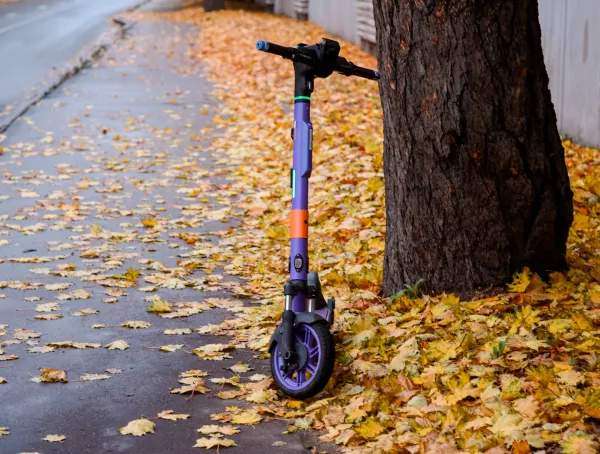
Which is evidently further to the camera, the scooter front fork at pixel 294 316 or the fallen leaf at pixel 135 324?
the fallen leaf at pixel 135 324

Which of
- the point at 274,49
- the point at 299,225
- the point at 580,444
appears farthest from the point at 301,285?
the point at 580,444

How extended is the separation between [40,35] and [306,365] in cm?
2313

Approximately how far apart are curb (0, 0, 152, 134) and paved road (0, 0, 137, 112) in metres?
0.27

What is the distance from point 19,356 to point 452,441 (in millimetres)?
2488

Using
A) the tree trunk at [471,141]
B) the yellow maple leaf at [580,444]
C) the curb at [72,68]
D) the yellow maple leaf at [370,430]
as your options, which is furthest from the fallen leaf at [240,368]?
the curb at [72,68]

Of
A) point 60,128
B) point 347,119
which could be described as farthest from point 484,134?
point 60,128

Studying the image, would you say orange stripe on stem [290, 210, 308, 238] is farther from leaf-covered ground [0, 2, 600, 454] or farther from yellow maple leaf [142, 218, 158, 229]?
yellow maple leaf [142, 218, 158, 229]

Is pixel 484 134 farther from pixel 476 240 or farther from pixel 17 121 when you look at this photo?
pixel 17 121

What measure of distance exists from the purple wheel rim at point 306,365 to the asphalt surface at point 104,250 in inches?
9.5

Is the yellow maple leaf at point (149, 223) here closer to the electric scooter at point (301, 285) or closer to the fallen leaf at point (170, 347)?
the fallen leaf at point (170, 347)

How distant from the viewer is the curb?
1336 cm

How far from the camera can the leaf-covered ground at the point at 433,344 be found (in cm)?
368

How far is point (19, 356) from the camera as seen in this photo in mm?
4906

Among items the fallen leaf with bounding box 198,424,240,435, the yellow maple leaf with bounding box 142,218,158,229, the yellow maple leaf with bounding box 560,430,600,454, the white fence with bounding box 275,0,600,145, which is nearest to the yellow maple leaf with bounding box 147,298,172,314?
the fallen leaf with bounding box 198,424,240,435
